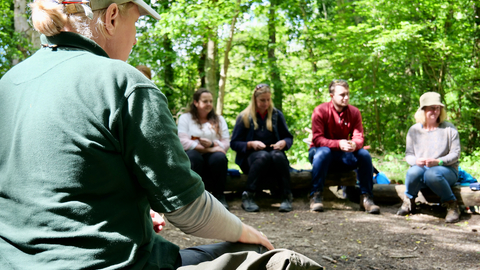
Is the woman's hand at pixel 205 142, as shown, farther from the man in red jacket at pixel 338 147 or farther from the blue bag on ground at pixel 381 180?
the blue bag on ground at pixel 381 180

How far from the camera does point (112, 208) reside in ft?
3.57

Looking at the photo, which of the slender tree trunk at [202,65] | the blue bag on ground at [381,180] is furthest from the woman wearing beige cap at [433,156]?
the slender tree trunk at [202,65]

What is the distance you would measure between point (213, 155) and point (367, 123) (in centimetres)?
718

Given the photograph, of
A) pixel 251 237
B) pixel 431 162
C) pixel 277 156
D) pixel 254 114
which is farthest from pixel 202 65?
pixel 251 237

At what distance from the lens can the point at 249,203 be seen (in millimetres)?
5359

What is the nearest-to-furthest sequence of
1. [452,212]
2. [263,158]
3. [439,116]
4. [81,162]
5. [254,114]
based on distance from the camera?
[81,162] → [452,212] → [439,116] → [263,158] → [254,114]

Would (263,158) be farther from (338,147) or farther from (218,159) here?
(338,147)

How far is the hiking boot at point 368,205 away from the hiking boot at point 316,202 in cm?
54

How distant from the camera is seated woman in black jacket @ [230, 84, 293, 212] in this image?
5449mm

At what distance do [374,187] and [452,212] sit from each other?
109cm

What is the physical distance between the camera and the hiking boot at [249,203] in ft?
17.3

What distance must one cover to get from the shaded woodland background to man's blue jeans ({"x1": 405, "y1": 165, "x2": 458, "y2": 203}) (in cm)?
458

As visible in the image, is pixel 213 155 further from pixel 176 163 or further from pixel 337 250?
pixel 176 163

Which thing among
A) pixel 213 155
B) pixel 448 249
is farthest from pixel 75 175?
pixel 213 155
